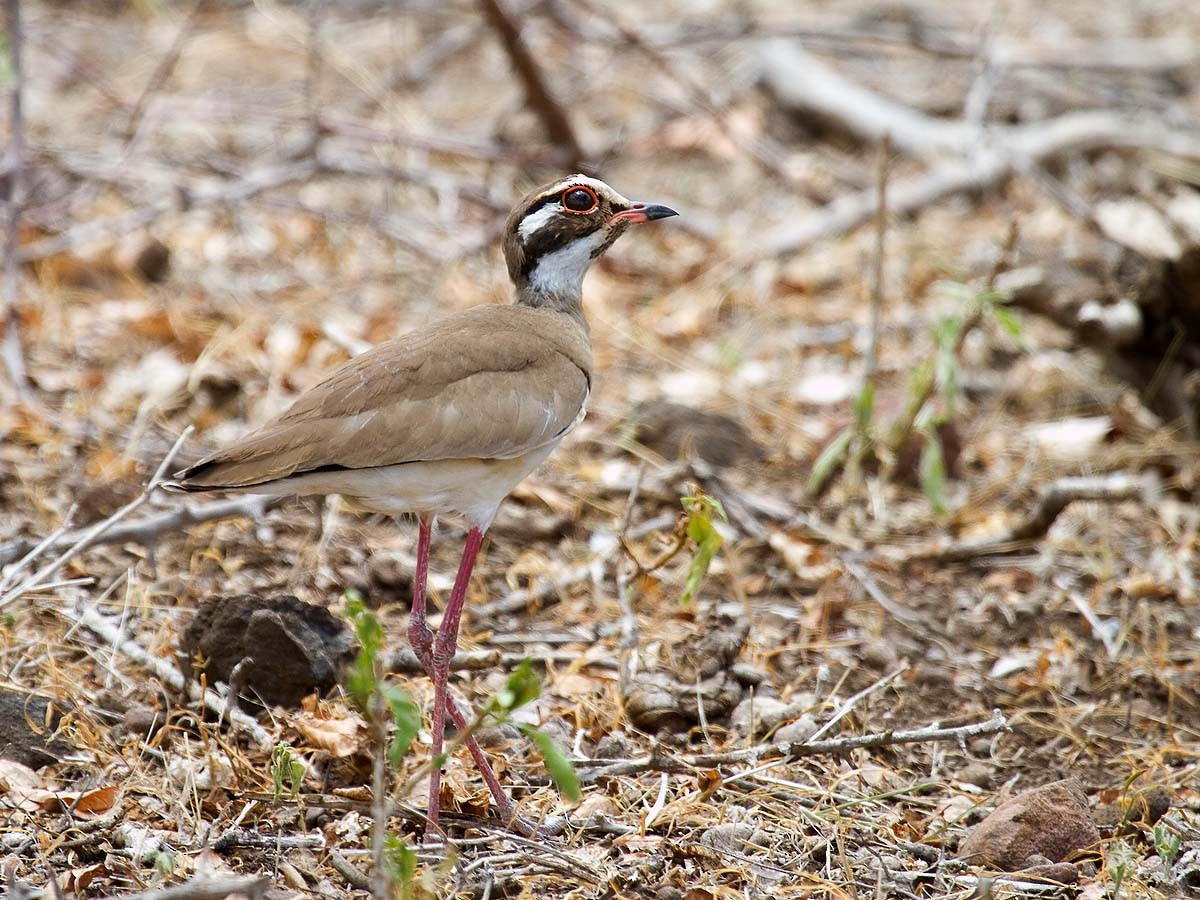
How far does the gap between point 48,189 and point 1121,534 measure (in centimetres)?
577

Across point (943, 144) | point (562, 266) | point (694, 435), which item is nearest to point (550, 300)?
point (562, 266)

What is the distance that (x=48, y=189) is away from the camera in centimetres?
774

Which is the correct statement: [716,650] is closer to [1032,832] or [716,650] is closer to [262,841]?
[1032,832]

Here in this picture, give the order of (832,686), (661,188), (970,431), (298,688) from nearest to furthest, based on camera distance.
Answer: (298,688) < (832,686) < (970,431) < (661,188)

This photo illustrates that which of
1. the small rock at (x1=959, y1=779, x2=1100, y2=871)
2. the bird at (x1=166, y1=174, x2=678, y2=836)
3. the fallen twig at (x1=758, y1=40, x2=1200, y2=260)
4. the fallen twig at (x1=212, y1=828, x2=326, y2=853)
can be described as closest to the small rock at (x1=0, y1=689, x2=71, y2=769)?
the fallen twig at (x1=212, y1=828, x2=326, y2=853)

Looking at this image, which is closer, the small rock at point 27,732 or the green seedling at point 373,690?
the green seedling at point 373,690

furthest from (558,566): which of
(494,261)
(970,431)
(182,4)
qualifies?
(182,4)

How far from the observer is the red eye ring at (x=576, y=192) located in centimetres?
458

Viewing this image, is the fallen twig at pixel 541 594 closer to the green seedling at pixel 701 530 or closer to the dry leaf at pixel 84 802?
the green seedling at pixel 701 530

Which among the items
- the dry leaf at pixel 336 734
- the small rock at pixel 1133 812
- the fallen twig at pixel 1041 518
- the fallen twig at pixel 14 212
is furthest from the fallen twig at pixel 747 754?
the fallen twig at pixel 14 212

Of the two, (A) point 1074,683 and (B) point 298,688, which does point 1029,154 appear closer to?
(A) point 1074,683

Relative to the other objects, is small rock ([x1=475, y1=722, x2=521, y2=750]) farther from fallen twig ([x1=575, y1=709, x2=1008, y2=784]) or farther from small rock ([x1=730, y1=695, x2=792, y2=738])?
small rock ([x1=730, y1=695, x2=792, y2=738])

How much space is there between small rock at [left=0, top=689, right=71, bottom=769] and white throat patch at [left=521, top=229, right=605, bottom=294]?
197 cm

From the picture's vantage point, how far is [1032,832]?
12.2ft
